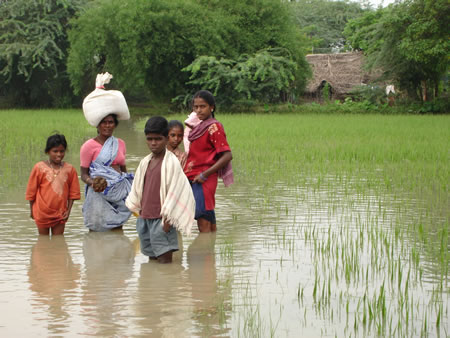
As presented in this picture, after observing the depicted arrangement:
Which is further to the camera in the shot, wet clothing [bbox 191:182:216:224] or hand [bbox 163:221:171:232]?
wet clothing [bbox 191:182:216:224]

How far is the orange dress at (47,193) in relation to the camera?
19.4ft

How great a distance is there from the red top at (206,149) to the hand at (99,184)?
2.42 ft

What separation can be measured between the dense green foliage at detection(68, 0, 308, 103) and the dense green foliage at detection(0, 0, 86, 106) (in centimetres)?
192

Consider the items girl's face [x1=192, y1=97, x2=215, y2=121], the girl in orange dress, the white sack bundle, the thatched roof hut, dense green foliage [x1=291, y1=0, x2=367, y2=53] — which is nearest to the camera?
girl's face [x1=192, y1=97, x2=215, y2=121]

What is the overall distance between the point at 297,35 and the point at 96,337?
29037 millimetres

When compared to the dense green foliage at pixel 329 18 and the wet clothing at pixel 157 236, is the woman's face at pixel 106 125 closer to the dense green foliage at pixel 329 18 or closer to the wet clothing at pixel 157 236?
the wet clothing at pixel 157 236

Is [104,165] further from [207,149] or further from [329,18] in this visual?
[329,18]

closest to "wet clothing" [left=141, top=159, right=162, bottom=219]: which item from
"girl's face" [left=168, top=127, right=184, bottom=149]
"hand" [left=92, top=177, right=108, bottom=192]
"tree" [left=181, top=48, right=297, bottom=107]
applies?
"girl's face" [left=168, top=127, right=184, bottom=149]

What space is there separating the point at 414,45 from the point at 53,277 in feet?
69.7

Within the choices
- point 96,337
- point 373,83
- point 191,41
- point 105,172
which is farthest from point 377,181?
point 373,83

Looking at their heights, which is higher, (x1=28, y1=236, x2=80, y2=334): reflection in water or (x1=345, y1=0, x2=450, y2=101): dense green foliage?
(x1=345, y1=0, x2=450, y2=101): dense green foliage

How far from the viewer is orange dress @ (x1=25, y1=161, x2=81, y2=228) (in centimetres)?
593

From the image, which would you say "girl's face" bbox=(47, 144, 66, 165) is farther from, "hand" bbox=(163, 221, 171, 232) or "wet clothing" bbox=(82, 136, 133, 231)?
"hand" bbox=(163, 221, 171, 232)

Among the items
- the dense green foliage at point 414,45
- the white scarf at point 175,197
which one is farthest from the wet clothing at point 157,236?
the dense green foliage at point 414,45
